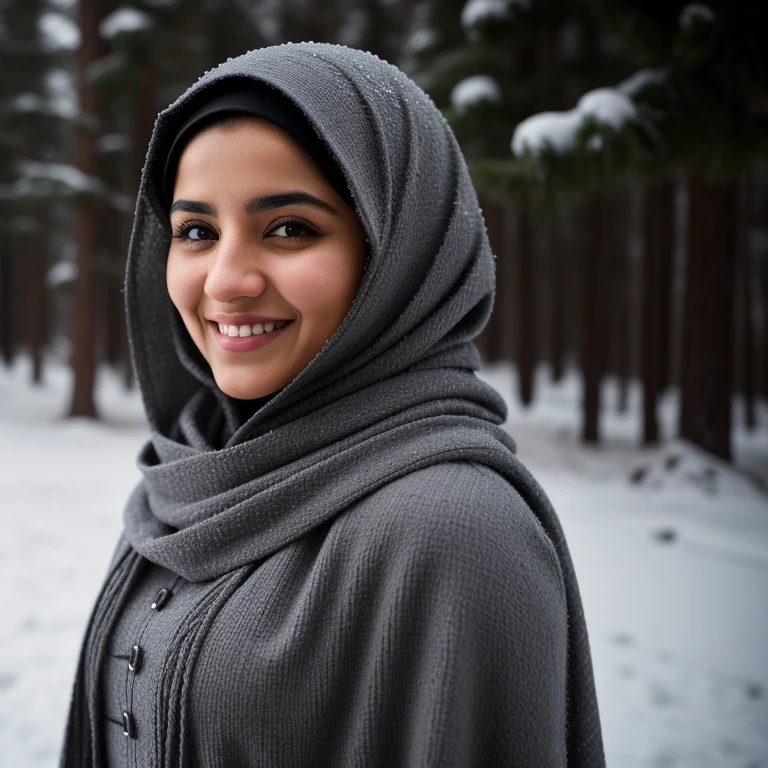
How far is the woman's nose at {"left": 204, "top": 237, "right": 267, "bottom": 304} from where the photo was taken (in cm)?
128

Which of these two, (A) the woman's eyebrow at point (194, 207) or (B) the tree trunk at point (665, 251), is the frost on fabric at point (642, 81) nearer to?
(B) the tree trunk at point (665, 251)

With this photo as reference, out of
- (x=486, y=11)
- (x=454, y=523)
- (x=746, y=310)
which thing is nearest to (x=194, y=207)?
(x=454, y=523)

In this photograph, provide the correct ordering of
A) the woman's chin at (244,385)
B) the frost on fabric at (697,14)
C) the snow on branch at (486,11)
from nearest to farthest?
the woman's chin at (244,385) → the frost on fabric at (697,14) → the snow on branch at (486,11)

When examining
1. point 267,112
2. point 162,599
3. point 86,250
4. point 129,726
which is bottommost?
point 86,250

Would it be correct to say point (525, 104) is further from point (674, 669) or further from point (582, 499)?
point (674, 669)

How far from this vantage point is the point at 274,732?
47.6 inches

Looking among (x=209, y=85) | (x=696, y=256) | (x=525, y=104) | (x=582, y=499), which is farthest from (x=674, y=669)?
(x=525, y=104)

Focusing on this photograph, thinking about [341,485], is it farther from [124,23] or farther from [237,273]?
[124,23]

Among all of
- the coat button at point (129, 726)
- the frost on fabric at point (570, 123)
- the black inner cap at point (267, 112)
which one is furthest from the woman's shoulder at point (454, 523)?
the frost on fabric at point (570, 123)

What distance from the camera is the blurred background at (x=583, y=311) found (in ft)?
14.5

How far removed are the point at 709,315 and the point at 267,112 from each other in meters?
9.32

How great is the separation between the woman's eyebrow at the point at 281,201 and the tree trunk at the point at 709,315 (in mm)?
9217

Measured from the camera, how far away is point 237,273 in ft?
4.21

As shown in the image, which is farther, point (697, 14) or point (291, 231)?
point (697, 14)
